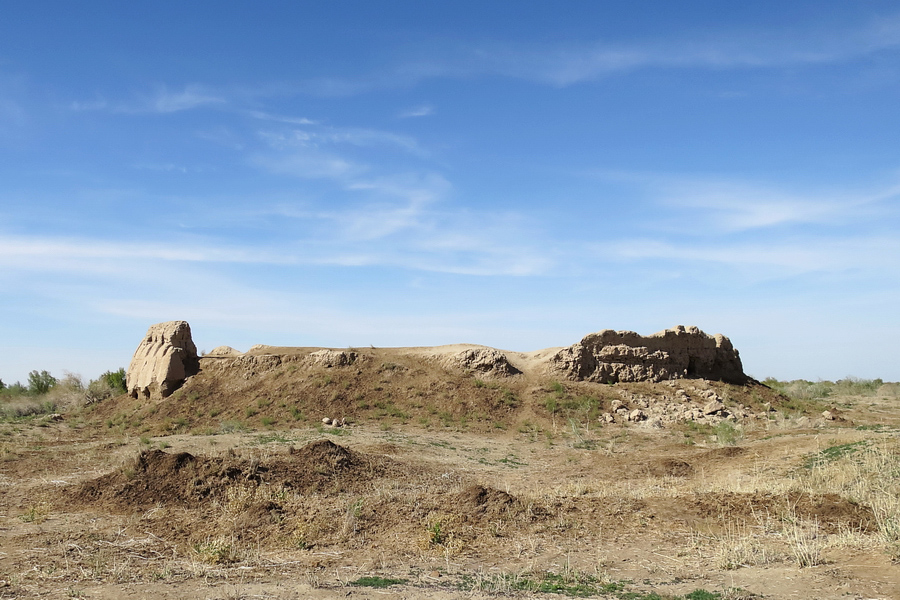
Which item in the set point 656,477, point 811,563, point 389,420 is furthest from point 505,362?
point 811,563

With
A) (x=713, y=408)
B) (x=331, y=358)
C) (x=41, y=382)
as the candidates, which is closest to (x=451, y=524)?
(x=713, y=408)

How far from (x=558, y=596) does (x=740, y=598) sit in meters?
1.65

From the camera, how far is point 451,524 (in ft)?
30.2

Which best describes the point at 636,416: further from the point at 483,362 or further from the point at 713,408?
the point at 483,362

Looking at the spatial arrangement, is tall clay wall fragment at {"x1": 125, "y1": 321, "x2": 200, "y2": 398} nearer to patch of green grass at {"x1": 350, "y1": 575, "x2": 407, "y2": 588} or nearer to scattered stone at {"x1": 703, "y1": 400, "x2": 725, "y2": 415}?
scattered stone at {"x1": 703, "y1": 400, "x2": 725, "y2": 415}

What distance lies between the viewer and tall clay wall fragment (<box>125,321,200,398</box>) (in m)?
30.4

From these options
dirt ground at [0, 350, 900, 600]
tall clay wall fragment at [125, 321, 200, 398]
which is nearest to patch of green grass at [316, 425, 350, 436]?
dirt ground at [0, 350, 900, 600]

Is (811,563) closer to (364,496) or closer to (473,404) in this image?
(364,496)

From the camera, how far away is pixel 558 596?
6.31 meters

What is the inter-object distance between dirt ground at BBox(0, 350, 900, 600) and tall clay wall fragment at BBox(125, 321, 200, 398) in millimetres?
12523

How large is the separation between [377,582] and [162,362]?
2706 cm

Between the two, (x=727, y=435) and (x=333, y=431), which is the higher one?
(x=727, y=435)

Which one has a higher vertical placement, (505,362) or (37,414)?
(505,362)

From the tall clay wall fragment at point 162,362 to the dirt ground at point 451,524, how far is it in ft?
41.1
